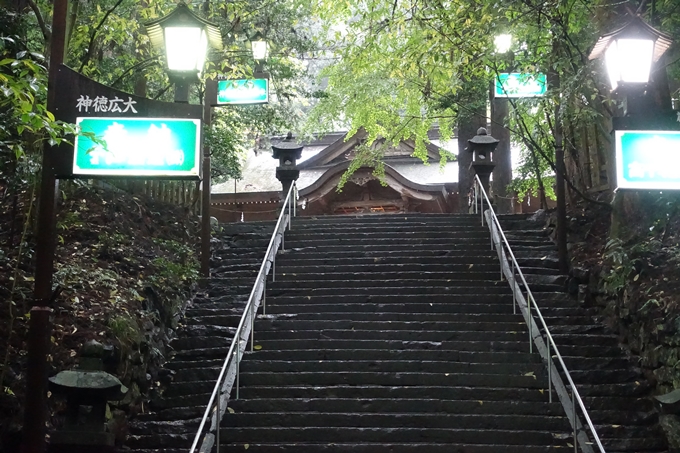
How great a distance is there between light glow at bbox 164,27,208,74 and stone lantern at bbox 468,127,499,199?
10.7 metres

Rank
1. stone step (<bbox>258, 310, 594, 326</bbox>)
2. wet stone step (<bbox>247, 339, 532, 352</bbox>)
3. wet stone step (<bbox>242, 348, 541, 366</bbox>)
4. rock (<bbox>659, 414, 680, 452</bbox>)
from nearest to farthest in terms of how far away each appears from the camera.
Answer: rock (<bbox>659, 414, 680, 452</bbox>) → wet stone step (<bbox>242, 348, 541, 366</bbox>) → wet stone step (<bbox>247, 339, 532, 352</bbox>) → stone step (<bbox>258, 310, 594, 326</bbox>)

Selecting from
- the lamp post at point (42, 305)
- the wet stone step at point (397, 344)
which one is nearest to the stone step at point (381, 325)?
the wet stone step at point (397, 344)

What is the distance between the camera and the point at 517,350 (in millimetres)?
9109

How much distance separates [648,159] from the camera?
5426 mm

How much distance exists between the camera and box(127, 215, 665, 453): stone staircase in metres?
7.43

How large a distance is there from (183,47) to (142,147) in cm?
100

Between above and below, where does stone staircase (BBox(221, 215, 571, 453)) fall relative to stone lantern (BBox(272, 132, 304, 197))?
below

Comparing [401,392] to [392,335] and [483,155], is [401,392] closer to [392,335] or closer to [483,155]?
[392,335]

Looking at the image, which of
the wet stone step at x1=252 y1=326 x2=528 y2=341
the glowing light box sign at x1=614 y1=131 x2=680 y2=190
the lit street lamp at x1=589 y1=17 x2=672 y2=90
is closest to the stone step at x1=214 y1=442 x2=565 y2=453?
the wet stone step at x1=252 y1=326 x2=528 y2=341

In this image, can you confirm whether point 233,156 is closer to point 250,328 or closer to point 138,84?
point 138,84

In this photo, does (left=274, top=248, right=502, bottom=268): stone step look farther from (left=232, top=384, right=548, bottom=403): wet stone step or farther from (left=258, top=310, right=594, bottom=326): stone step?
(left=232, top=384, right=548, bottom=403): wet stone step

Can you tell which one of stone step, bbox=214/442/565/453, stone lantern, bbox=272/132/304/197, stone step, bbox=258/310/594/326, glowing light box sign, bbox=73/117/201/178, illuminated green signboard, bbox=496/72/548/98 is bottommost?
stone step, bbox=214/442/565/453

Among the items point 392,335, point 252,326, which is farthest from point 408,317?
point 252,326

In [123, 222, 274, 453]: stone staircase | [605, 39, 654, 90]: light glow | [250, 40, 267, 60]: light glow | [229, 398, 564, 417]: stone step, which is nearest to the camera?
[605, 39, 654, 90]: light glow
